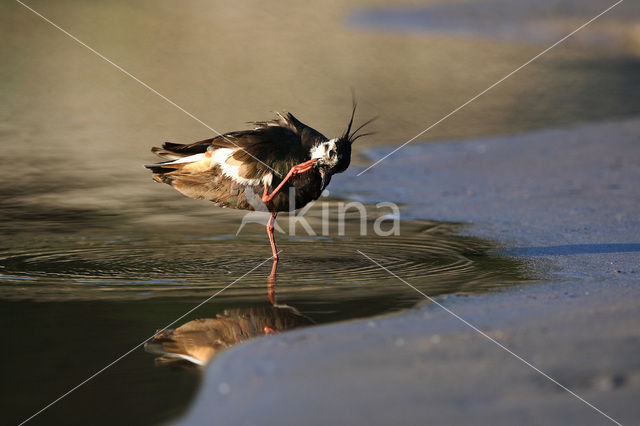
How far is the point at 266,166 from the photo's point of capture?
6488mm

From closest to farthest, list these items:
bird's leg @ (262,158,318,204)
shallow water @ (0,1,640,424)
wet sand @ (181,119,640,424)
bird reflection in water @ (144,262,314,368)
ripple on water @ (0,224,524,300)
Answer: wet sand @ (181,119,640,424) → bird reflection in water @ (144,262,314,368) → shallow water @ (0,1,640,424) → ripple on water @ (0,224,524,300) → bird's leg @ (262,158,318,204)

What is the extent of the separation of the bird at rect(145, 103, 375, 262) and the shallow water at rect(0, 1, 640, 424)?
1.54 feet

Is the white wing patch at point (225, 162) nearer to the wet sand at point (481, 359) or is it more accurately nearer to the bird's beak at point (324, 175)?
the bird's beak at point (324, 175)

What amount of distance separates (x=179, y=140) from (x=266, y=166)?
230 inches

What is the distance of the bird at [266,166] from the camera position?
21.0ft

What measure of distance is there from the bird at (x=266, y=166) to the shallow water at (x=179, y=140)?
18.4 inches

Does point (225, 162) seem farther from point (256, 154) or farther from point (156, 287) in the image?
point (156, 287)

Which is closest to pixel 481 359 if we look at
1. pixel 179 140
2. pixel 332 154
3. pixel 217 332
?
pixel 217 332

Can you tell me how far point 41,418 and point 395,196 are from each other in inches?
220

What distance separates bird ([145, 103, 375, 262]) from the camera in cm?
640

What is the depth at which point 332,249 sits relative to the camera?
7.03 meters

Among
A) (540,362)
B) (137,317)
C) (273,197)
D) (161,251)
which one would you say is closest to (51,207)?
(161,251)

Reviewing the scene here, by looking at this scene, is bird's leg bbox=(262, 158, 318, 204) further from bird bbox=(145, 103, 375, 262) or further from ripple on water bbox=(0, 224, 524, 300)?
ripple on water bbox=(0, 224, 524, 300)

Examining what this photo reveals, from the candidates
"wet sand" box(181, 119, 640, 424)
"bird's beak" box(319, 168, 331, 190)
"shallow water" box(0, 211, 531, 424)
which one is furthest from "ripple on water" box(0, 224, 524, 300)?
"bird's beak" box(319, 168, 331, 190)
